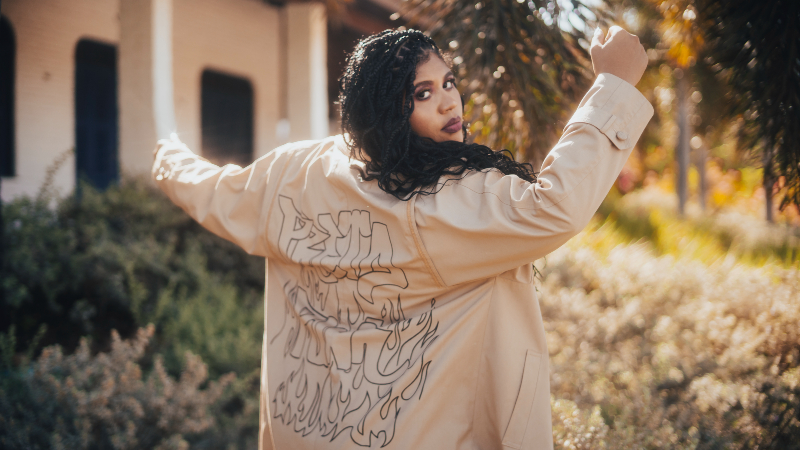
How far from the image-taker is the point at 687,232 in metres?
7.97

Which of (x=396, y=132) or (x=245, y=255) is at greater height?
(x=396, y=132)

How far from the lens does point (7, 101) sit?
5.15 m

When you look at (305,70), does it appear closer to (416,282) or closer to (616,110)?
(416,282)

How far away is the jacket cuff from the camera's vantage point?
1.14m

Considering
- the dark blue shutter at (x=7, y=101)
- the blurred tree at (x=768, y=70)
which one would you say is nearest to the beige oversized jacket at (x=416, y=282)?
the blurred tree at (x=768, y=70)

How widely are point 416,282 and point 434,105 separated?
0.50 m

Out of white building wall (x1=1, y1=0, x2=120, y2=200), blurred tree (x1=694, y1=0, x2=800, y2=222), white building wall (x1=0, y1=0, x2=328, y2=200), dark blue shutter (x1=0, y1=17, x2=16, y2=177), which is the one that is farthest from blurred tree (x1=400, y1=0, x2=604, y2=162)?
dark blue shutter (x1=0, y1=17, x2=16, y2=177)

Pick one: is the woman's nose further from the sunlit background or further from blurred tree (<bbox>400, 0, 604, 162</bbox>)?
blurred tree (<bbox>400, 0, 604, 162</bbox>)

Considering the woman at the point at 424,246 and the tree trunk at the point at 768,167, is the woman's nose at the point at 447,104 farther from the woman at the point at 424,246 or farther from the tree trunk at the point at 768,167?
the tree trunk at the point at 768,167

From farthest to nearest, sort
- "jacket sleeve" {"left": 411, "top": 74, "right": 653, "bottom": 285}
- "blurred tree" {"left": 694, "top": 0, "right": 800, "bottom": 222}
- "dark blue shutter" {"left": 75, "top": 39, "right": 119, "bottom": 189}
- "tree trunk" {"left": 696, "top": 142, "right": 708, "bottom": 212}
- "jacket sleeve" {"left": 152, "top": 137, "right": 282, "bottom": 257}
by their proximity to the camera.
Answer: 1. "tree trunk" {"left": 696, "top": 142, "right": 708, "bottom": 212}
2. "dark blue shutter" {"left": 75, "top": 39, "right": 119, "bottom": 189}
3. "blurred tree" {"left": 694, "top": 0, "right": 800, "bottom": 222}
4. "jacket sleeve" {"left": 152, "top": 137, "right": 282, "bottom": 257}
5. "jacket sleeve" {"left": 411, "top": 74, "right": 653, "bottom": 285}

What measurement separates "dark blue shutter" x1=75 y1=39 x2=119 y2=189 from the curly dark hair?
5.48 meters

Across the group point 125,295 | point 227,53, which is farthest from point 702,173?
point 125,295

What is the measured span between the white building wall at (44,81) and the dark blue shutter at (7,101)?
0.07m

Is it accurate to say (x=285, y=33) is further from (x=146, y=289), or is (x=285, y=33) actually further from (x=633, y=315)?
(x=633, y=315)
